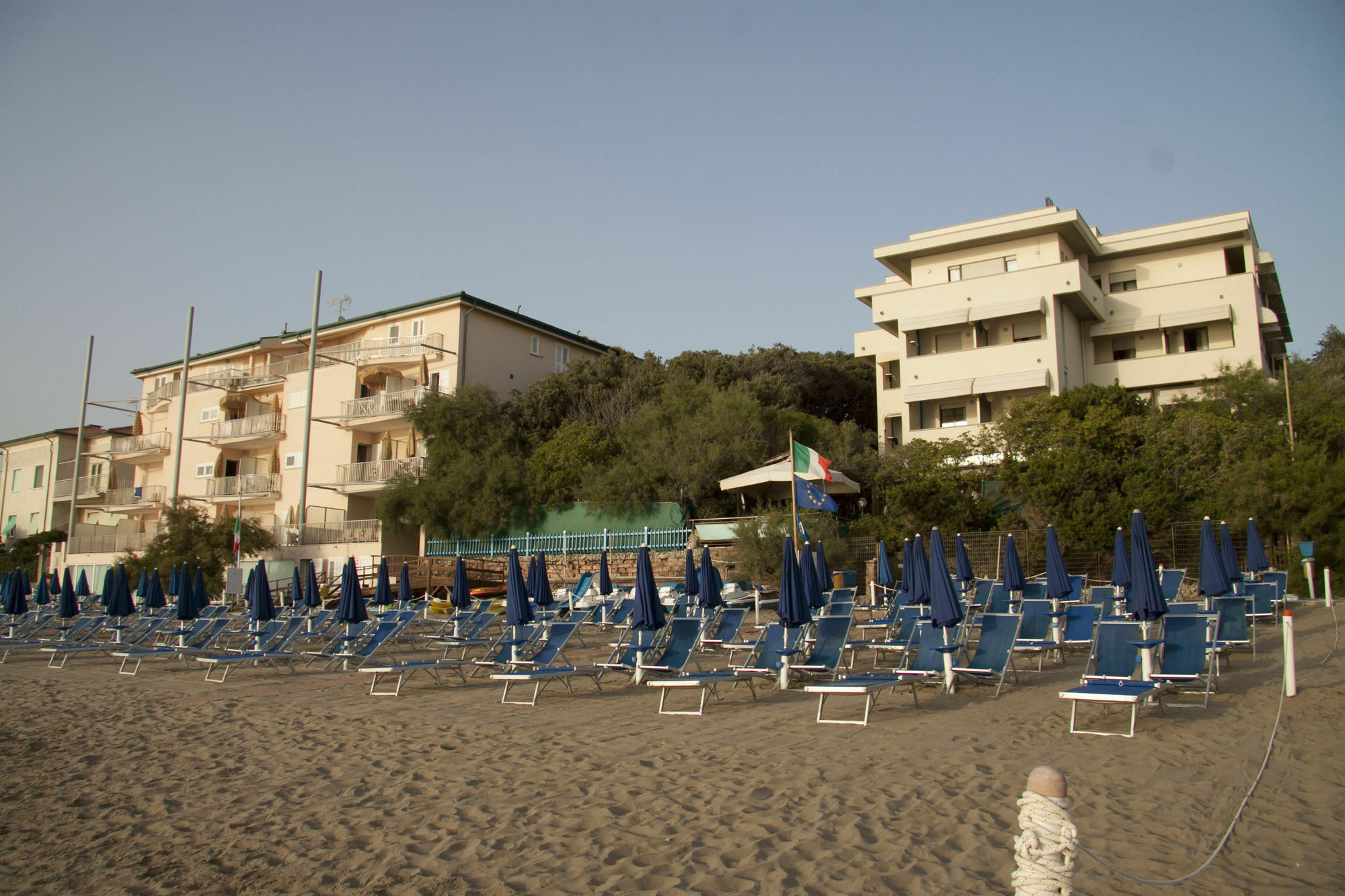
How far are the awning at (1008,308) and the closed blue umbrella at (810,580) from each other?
1654 cm


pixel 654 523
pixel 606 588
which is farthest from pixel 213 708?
pixel 654 523

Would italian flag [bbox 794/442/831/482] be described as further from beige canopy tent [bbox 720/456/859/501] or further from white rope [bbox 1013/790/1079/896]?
white rope [bbox 1013/790/1079/896]

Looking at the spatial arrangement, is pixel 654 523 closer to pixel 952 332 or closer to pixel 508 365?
pixel 508 365

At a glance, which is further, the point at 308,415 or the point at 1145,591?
the point at 308,415

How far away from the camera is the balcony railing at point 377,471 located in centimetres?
2908

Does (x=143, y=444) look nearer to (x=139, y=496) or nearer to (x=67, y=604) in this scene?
(x=139, y=496)

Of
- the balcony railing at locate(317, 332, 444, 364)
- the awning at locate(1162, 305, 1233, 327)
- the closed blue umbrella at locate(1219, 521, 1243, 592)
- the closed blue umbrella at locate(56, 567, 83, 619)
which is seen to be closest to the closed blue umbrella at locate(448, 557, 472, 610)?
the closed blue umbrella at locate(56, 567, 83, 619)

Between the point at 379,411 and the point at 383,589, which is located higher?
the point at 379,411

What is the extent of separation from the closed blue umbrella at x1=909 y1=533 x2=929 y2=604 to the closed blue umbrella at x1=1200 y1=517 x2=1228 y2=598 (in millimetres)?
3279

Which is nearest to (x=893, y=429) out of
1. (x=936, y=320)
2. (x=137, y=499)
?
(x=936, y=320)

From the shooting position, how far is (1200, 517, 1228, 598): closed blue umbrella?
1103cm

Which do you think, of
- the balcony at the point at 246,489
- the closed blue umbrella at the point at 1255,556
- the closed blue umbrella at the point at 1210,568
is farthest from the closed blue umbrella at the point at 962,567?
the balcony at the point at 246,489

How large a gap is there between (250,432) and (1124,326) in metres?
31.8

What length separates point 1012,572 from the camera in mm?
12766
